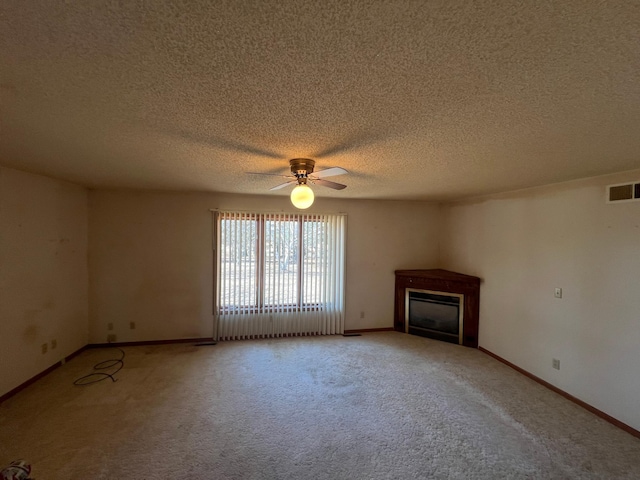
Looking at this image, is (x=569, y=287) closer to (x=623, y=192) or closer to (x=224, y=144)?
(x=623, y=192)

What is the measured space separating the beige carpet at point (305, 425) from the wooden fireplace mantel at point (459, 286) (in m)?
0.63

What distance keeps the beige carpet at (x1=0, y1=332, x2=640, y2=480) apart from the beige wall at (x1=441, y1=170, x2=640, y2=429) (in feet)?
1.08

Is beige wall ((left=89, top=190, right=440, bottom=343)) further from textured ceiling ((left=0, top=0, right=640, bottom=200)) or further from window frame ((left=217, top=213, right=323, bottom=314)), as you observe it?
textured ceiling ((left=0, top=0, right=640, bottom=200))

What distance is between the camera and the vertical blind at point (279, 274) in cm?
433

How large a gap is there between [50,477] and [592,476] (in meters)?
3.82

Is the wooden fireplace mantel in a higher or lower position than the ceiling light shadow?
lower

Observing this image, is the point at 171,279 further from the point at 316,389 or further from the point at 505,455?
the point at 505,455

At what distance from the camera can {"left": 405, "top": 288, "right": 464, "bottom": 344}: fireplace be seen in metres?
4.34

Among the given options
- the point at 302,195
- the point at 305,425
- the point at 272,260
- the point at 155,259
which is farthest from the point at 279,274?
the point at 302,195

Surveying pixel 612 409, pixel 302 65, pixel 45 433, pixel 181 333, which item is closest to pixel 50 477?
pixel 45 433

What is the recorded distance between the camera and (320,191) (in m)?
3.98

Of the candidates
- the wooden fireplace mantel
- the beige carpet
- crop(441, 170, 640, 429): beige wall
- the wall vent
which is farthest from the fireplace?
the wall vent

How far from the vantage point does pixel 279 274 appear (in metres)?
4.49

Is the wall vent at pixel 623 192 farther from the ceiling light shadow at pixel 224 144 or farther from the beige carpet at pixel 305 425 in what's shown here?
the ceiling light shadow at pixel 224 144
